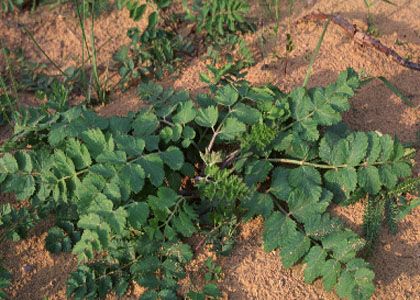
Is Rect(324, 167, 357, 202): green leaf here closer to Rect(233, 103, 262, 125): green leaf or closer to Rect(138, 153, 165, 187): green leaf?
Rect(233, 103, 262, 125): green leaf

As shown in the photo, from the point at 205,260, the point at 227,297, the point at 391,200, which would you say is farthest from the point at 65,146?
the point at 391,200

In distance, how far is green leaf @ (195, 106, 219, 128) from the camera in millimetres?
2506

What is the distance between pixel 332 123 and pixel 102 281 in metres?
1.10

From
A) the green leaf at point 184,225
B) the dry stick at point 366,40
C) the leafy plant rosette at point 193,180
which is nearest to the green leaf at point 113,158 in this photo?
the leafy plant rosette at point 193,180

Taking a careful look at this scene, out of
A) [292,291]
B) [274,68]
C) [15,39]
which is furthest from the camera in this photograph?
[15,39]

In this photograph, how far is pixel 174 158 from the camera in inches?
94.0

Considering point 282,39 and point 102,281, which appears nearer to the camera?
point 102,281

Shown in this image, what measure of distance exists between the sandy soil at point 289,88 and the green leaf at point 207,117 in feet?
1.49

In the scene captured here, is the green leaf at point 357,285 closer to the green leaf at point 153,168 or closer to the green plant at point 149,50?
the green leaf at point 153,168

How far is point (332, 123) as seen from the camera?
2.51m

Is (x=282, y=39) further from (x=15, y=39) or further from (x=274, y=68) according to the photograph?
(x=15, y=39)

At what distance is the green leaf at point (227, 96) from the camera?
2582 millimetres

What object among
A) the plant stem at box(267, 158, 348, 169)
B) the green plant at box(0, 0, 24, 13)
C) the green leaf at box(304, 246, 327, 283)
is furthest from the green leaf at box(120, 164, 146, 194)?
the green plant at box(0, 0, 24, 13)

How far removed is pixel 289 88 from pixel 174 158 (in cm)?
89
